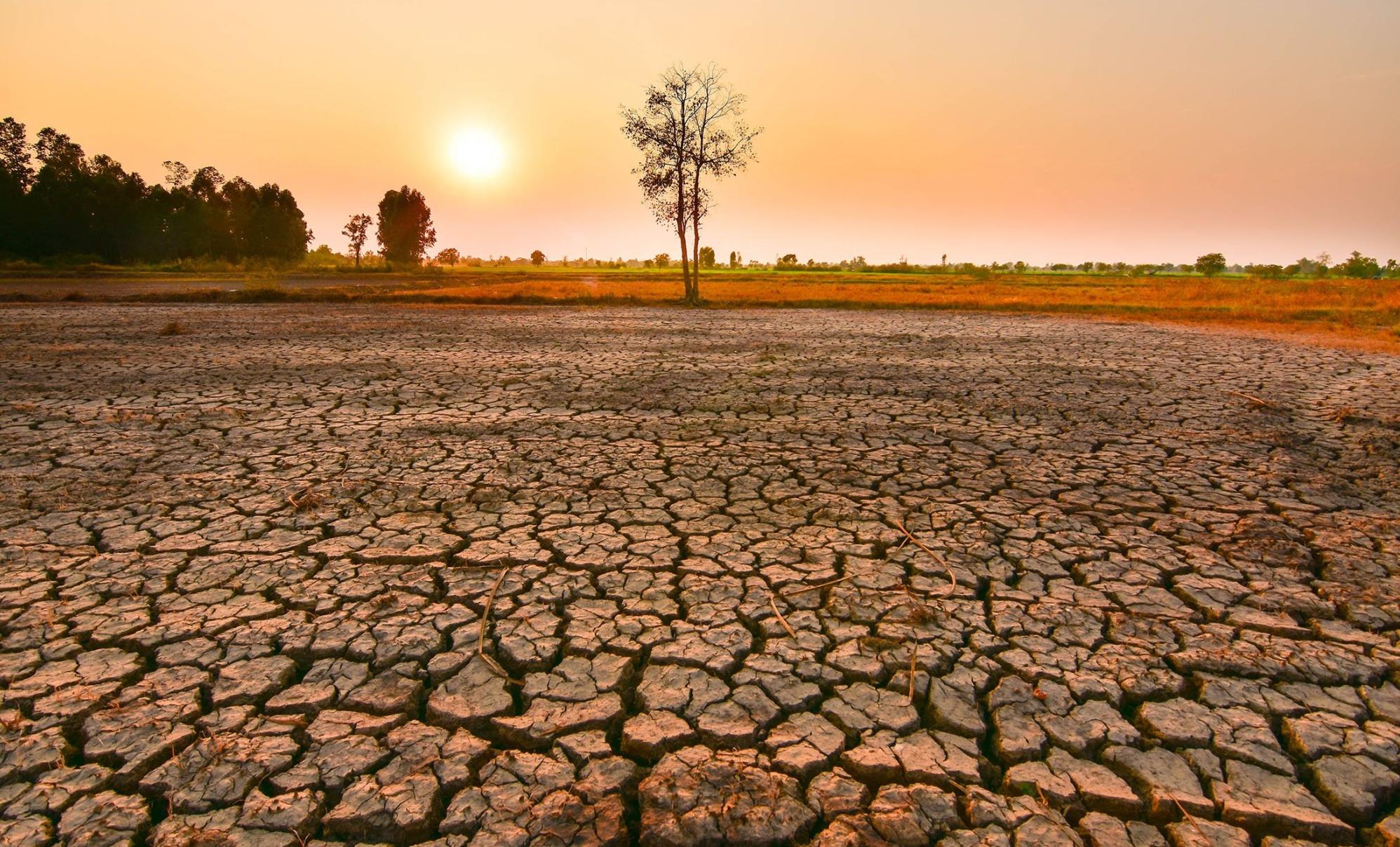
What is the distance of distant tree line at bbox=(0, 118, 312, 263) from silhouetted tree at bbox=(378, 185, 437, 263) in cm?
943

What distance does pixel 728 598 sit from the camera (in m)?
3.20

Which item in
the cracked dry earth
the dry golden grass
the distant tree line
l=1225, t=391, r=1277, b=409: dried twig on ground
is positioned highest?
the distant tree line

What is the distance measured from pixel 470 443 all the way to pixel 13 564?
289cm

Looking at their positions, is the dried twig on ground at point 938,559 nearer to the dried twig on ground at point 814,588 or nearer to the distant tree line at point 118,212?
the dried twig on ground at point 814,588

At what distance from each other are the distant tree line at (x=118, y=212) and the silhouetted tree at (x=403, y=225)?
9.43 meters

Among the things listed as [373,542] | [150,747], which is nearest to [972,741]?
[150,747]

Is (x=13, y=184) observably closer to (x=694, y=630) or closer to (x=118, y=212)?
(x=118, y=212)

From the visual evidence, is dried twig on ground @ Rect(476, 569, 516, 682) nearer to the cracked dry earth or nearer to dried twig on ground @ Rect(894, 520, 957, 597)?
the cracked dry earth

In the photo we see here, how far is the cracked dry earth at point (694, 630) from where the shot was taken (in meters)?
2.01

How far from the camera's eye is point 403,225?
62.1m

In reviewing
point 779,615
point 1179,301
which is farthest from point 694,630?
point 1179,301

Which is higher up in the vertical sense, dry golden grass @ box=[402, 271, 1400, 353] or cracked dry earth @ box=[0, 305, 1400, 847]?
dry golden grass @ box=[402, 271, 1400, 353]

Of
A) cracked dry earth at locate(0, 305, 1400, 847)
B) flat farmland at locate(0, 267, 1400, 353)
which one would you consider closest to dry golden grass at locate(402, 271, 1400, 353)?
flat farmland at locate(0, 267, 1400, 353)

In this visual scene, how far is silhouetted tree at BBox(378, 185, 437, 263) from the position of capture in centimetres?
6194
